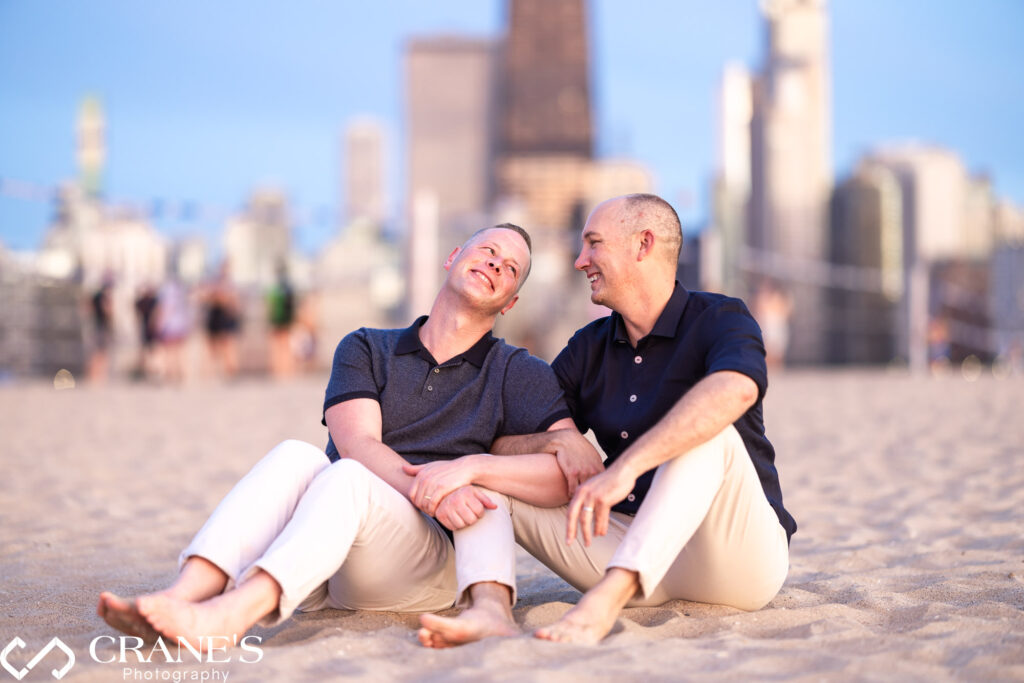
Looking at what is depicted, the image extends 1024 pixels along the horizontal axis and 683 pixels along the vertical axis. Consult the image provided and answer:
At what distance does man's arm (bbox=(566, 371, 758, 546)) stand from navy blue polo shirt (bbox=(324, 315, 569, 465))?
0.35 m

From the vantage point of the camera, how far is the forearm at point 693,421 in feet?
6.52

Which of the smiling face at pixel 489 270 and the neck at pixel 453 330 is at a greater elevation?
the smiling face at pixel 489 270

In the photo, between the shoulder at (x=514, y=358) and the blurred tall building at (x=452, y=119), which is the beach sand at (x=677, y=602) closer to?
the shoulder at (x=514, y=358)

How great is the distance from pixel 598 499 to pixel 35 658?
1053mm

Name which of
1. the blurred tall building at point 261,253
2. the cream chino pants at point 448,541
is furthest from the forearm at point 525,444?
the blurred tall building at point 261,253

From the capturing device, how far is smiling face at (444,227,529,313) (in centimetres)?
235

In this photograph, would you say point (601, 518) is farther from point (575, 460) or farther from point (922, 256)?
point (922, 256)

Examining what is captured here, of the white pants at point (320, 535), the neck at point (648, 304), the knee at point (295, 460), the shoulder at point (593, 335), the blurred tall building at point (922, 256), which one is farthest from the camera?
the blurred tall building at point (922, 256)

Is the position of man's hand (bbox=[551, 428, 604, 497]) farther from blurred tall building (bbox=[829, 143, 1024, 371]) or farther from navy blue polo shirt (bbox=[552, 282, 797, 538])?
blurred tall building (bbox=[829, 143, 1024, 371])

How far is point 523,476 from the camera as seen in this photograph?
2219mm

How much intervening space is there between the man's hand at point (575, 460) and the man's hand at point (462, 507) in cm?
18

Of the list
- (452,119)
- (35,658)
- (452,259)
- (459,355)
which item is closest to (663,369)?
(459,355)

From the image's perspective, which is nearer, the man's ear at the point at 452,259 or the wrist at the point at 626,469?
the wrist at the point at 626,469

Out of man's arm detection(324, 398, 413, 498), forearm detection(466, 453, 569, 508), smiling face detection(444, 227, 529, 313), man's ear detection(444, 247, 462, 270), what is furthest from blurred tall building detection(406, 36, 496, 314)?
forearm detection(466, 453, 569, 508)
